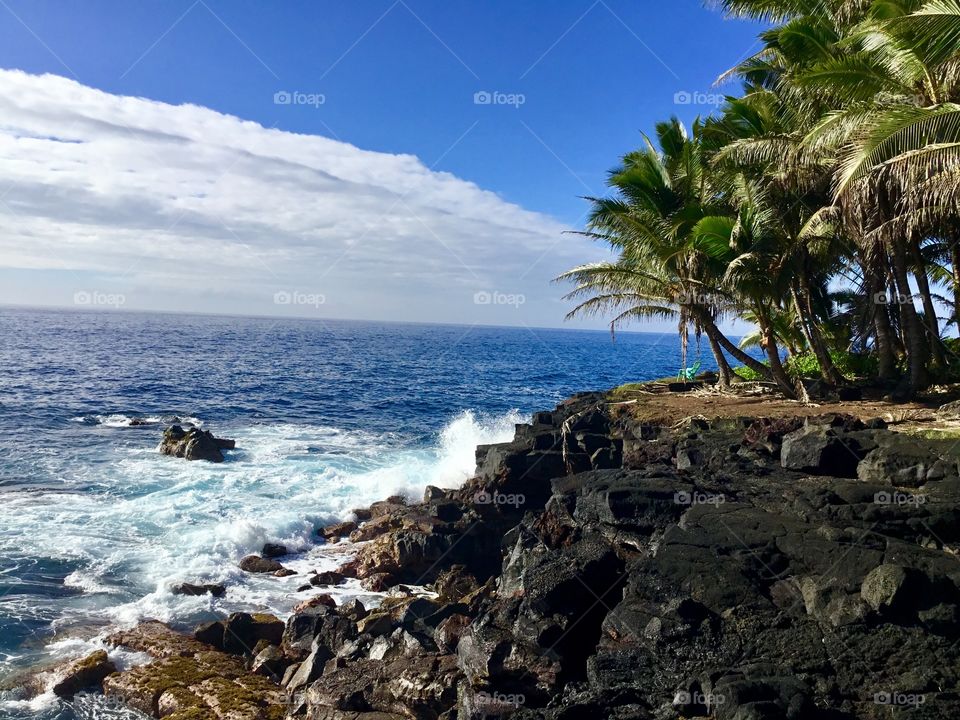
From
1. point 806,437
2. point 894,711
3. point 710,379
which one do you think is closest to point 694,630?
point 894,711

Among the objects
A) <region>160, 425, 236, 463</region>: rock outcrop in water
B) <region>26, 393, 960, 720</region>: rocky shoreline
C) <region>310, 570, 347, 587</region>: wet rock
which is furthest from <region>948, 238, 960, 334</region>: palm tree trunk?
<region>160, 425, 236, 463</region>: rock outcrop in water

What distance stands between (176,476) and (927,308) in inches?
1060

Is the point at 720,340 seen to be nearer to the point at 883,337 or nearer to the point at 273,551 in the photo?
the point at 883,337

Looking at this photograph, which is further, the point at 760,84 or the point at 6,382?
the point at 6,382

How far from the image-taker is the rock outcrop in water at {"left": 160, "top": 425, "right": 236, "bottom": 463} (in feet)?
91.4

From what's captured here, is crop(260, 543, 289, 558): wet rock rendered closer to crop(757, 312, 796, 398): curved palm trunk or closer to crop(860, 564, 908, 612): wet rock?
crop(860, 564, 908, 612): wet rock

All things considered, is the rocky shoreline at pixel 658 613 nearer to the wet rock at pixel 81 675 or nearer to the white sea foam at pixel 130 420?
the wet rock at pixel 81 675

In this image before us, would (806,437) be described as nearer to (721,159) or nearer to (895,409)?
(895,409)

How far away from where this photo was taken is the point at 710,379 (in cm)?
2950

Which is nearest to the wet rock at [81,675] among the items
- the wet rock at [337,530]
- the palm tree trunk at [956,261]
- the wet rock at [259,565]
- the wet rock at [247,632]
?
the wet rock at [247,632]

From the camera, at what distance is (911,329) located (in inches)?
754

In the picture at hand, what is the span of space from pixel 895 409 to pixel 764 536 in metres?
10.0

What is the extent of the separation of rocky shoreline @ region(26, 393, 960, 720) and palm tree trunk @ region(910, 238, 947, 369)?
7.89m

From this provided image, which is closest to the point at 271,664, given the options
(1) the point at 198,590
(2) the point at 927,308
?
Answer: (1) the point at 198,590
